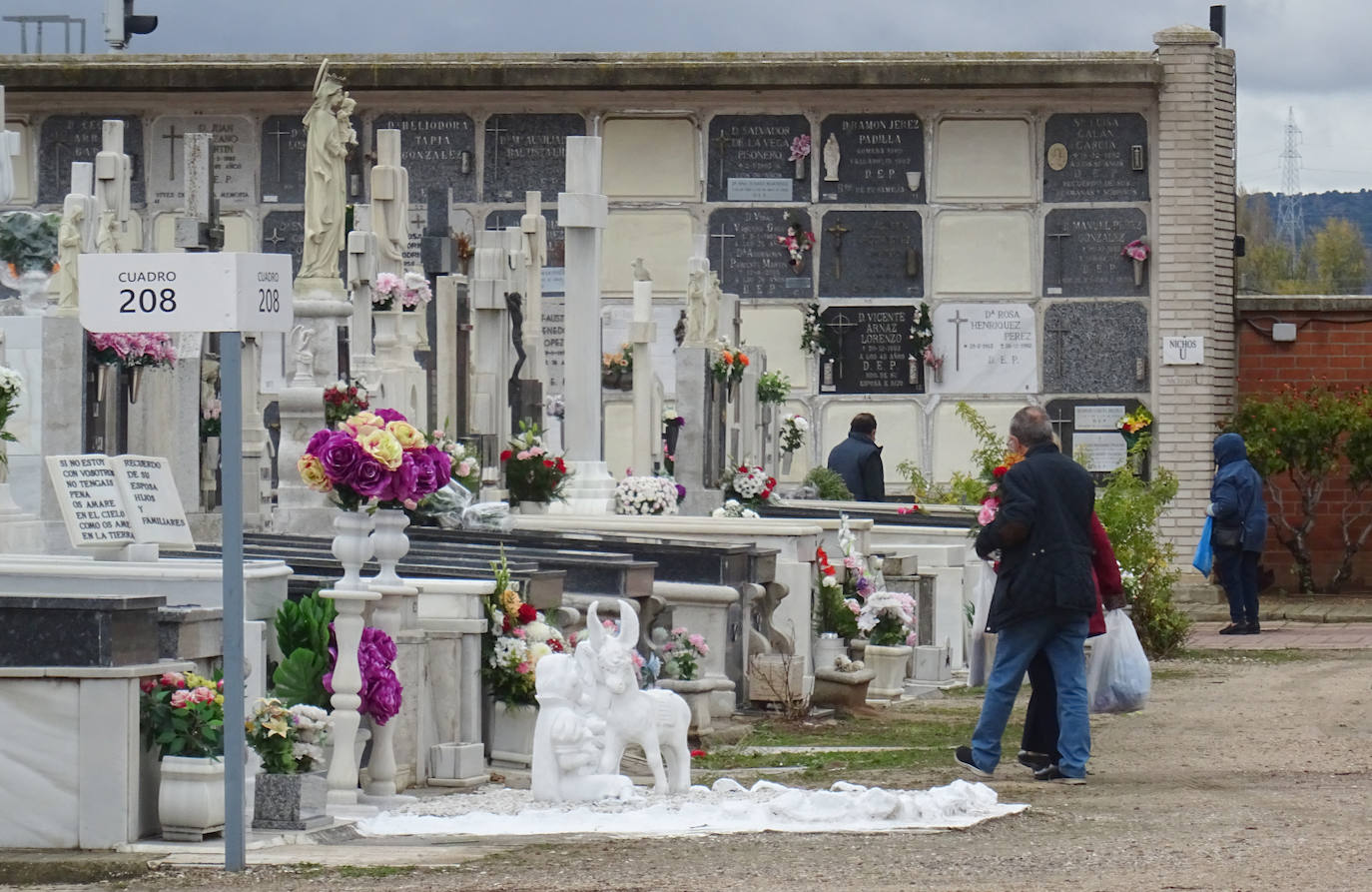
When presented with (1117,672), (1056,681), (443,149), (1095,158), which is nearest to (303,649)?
(1056,681)

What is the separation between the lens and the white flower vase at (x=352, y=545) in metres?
9.44

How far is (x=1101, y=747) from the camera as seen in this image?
12.1 m

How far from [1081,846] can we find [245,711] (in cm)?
294

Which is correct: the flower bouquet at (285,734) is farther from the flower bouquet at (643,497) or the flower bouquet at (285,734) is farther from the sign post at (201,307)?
the flower bouquet at (643,497)

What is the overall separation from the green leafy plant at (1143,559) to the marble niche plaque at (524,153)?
32.8 ft

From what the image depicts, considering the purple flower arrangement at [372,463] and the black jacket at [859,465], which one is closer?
the purple flower arrangement at [372,463]

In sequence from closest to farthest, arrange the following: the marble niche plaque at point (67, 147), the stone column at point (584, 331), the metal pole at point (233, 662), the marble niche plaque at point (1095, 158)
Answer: the metal pole at point (233, 662)
the stone column at point (584, 331)
the marble niche plaque at point (1095, 158)
the marble niche plaque at point (67, 147)

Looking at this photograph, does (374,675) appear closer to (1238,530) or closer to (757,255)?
(1238,530)

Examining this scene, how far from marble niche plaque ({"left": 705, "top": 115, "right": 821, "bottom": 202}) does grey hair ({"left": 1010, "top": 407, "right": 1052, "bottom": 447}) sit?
15.4 meters

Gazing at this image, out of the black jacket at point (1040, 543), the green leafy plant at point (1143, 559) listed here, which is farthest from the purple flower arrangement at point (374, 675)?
the green leafy plant at point (1143, 559)

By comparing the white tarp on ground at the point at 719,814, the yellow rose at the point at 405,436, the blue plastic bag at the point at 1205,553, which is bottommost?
the white tarp on ground at the point at 719,814

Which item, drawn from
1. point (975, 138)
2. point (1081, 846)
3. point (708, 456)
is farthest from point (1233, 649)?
point (1081, 846)

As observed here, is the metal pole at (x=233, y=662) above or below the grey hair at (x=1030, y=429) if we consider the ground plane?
below

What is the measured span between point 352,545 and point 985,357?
1747cm
